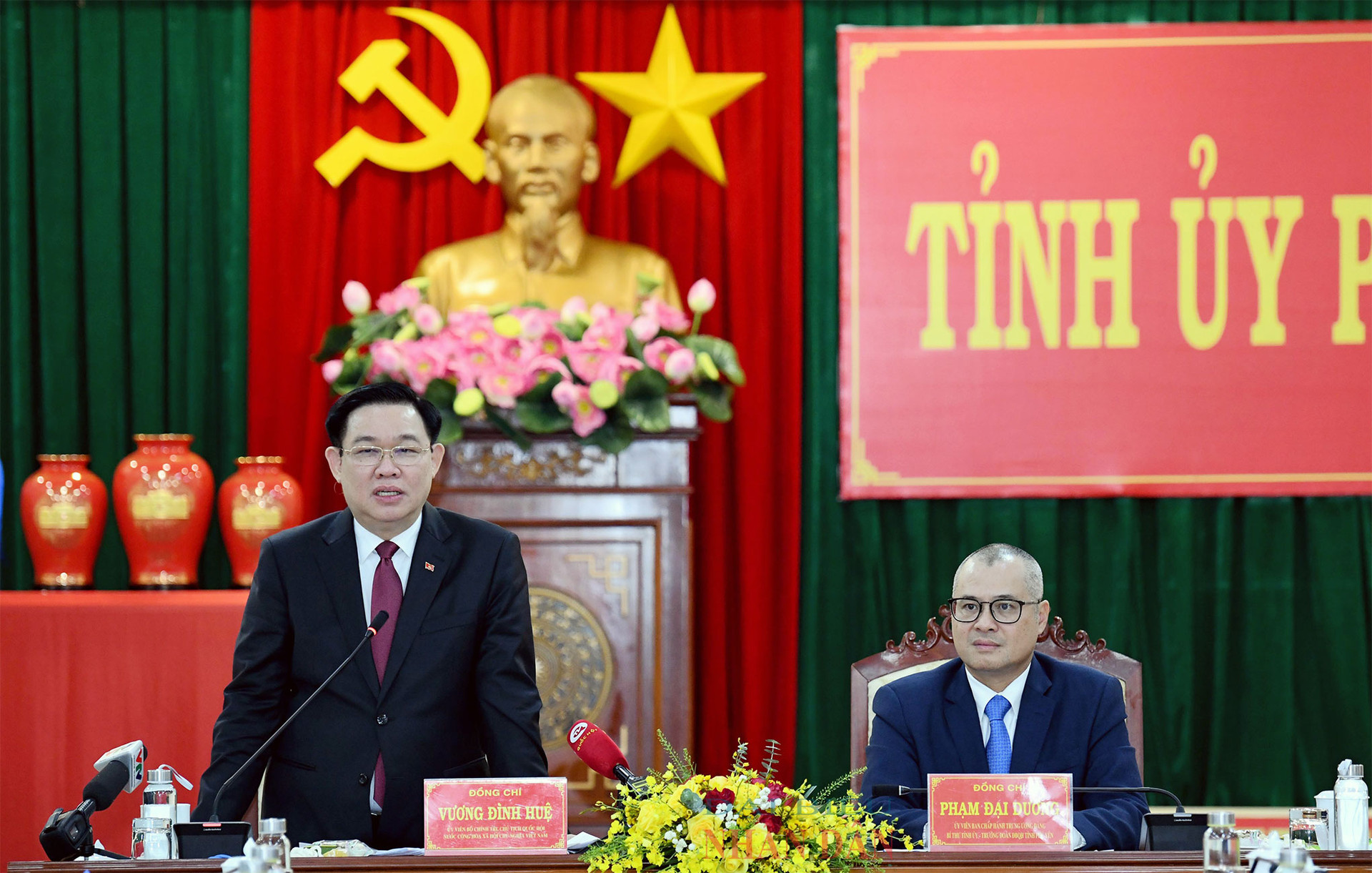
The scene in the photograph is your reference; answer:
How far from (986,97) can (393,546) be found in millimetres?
2507

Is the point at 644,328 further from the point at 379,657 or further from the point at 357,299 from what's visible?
the point at 379,657

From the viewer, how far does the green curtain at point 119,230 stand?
4164mm

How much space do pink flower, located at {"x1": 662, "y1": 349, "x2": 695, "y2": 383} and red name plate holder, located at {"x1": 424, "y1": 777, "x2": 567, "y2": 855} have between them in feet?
5.69

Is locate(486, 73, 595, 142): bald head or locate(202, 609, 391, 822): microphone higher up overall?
locate(486, 73, 595, 142): bald head

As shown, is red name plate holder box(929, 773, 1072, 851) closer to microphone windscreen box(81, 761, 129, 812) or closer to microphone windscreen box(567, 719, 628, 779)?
microphone windscreen box(567, 719, 628, 779)

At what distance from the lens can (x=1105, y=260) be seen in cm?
411

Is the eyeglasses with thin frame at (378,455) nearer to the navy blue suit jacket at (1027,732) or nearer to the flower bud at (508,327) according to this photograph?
the navy blue suit jacket at (1027,732)

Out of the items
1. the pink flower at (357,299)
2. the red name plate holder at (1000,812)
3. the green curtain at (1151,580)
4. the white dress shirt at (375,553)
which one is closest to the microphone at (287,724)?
the white dress shirt at (375,553)

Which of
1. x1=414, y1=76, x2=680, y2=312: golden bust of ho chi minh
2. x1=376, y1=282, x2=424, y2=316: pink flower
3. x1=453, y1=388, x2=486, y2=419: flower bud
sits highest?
x1=414, y1=76, x2=680, y2=312: golden bust of ho chi minh

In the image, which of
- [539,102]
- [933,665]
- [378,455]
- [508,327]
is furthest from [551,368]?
[378,455]

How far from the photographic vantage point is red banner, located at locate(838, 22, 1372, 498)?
407 centimetres

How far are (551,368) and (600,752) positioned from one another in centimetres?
178

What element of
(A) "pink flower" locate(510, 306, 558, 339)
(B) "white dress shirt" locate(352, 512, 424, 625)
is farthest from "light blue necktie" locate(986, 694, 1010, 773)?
(A) "pink flower" locate(510, 306, 558, 339)

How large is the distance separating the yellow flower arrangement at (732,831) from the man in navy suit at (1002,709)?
2.38 feet
